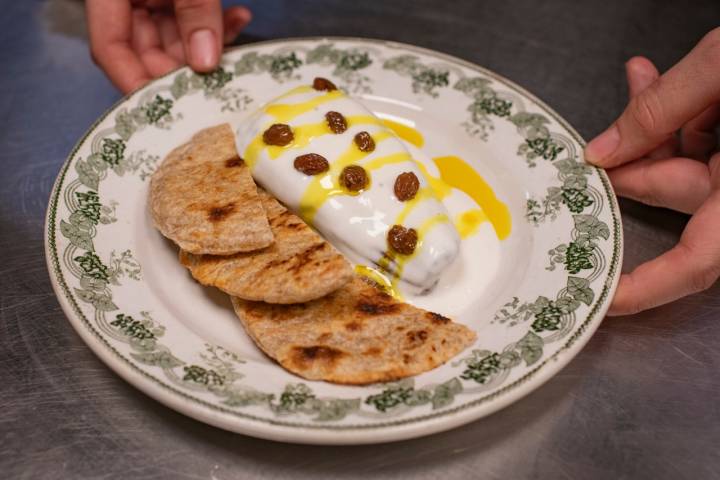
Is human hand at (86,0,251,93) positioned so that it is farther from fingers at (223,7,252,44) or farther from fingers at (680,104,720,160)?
fingers at (680,104,720,160)

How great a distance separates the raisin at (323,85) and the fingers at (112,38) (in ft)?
4.40

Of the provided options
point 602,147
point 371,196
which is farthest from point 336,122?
point 602,147

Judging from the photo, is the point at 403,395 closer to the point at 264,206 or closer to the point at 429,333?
the point at 429,333

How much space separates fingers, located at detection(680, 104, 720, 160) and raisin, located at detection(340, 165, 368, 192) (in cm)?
220

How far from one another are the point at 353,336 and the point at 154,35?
3135 mm

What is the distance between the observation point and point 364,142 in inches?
149

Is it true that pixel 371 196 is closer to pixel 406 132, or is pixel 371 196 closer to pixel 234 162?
pixel 234 162

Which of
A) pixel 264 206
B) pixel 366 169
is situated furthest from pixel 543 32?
pixel 264 206

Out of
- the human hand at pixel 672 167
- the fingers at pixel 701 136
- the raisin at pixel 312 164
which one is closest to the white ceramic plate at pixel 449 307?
the human hand at pixel 672 167

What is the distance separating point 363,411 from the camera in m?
2.73

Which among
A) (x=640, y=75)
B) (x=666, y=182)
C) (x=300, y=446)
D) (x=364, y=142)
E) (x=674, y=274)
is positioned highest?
(x=640, y=75)

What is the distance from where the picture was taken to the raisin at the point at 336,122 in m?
3.85

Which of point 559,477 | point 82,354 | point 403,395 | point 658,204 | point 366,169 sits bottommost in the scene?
point 82,354

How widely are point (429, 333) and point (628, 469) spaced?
103 centimetres
